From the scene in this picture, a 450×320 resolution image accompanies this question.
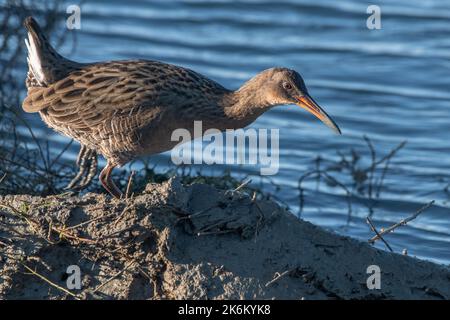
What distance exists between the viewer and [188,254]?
7457mm

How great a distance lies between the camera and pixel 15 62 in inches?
545

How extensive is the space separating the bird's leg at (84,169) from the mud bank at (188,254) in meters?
1.78

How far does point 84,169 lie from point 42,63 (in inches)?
42.3

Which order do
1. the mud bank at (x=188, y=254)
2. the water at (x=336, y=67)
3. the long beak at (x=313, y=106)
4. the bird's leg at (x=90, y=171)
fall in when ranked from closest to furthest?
1. the mud bank at (x=188, y=254)
2. the long beak at (x=313, y=106)
3. the bird's leg at (x=90, y=171)
4. the water at (x=336, y=67)

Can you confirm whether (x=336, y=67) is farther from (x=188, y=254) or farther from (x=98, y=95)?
(x=188, y=254)

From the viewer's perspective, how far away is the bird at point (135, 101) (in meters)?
8.85

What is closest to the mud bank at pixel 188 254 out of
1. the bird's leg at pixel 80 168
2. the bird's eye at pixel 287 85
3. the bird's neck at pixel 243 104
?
the bird's neck at pixel 243 104

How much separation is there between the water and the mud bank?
94.2 inches

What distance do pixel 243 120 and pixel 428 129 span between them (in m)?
4.88

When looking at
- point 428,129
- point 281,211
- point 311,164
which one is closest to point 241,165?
point 311,164

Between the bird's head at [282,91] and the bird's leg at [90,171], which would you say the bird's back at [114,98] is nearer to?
the bird's head at [282,91]

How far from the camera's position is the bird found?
885 cm

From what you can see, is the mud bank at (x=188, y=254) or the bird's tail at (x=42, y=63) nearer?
the mud bank at (x=188, y=254)

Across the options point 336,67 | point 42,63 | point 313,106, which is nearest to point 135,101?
point 42,63
